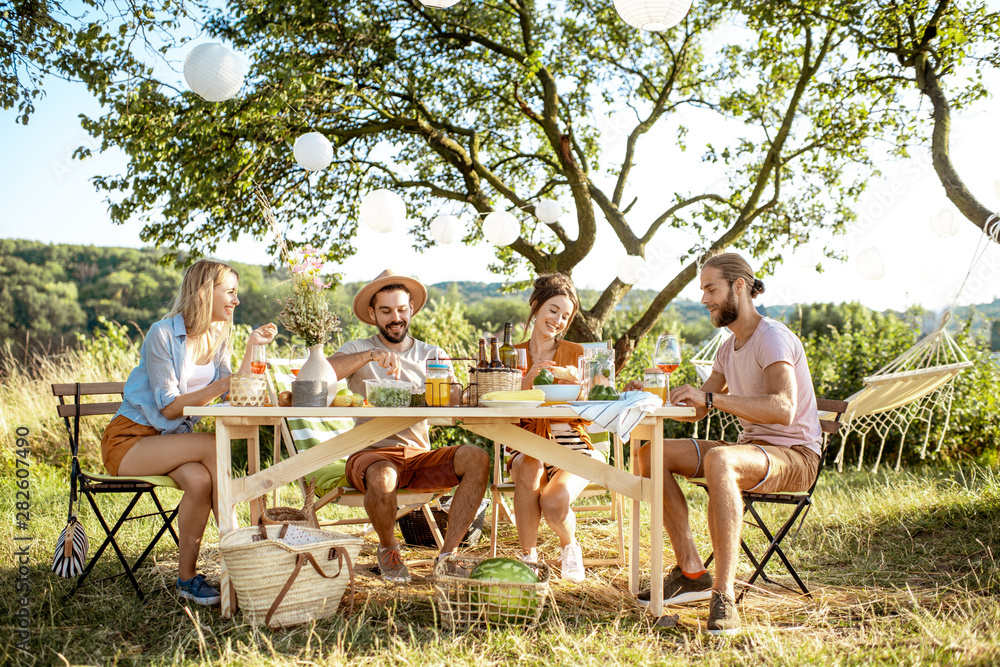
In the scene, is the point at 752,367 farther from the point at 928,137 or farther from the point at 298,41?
the point at 928,137

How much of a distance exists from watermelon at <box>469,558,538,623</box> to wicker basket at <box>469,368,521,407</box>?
0.53 meters

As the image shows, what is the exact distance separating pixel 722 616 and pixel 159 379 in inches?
80.2

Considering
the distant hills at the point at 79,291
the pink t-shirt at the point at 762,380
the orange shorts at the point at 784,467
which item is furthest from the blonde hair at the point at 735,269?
the distant hills at the point at 79,291

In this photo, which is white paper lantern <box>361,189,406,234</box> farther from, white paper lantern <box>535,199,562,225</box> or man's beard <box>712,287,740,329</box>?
man's beard <box>712,287,740,329</box>

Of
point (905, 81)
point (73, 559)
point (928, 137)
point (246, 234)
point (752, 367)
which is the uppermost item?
point (905, 81)

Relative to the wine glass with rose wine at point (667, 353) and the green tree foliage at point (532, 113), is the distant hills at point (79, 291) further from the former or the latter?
the wine glass with rose wine at point (667, 353)

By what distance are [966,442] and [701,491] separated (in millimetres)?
2524

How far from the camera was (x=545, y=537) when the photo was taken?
12.2 ft

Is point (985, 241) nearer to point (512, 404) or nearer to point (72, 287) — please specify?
point (512, 404)

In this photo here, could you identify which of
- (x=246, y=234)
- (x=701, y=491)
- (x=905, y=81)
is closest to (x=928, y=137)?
(x=905, y=81)

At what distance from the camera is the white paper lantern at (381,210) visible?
4.59m

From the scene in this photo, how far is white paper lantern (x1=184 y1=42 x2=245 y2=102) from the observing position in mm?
3674

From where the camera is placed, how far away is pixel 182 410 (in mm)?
2539

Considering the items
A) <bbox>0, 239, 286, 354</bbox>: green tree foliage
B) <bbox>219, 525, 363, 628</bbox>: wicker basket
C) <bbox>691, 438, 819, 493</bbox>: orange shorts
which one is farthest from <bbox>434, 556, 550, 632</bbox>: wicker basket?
<bbox>0, 239, 286, 354</bbox>: green tree foliage
